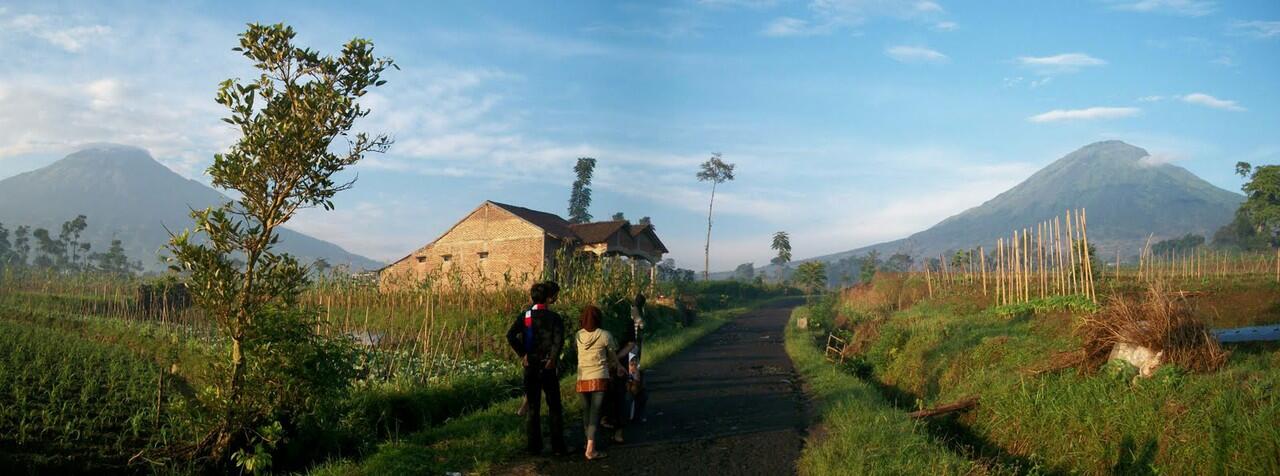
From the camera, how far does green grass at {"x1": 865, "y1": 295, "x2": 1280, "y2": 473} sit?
725 centimetres

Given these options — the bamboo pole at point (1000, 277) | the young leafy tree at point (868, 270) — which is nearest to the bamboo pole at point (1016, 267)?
the bamboo pole at point (1000, 277)

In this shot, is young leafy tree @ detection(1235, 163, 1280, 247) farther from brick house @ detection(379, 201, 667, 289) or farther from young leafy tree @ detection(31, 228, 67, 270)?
young leafy tree @ detection(31, 228, 67, 270)

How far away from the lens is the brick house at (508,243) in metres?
34.6

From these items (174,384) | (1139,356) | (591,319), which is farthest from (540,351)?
(1139,356)

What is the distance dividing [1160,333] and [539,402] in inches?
286

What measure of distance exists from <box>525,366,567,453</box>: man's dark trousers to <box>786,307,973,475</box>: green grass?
88.2 inches

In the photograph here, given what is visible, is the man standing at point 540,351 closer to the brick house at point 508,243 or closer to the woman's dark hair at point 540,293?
the woman's dark hair at point 540,293

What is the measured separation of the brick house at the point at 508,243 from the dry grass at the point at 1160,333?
24.6m

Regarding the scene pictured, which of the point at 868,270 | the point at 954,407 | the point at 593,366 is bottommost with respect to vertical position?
the point at 954,407

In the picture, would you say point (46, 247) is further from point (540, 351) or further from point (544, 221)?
point (540, 351)

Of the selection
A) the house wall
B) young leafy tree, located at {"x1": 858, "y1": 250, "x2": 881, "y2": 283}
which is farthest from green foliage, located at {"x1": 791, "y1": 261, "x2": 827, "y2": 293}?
the house wall

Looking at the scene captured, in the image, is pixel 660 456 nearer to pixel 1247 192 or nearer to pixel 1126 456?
pixel 1126 456

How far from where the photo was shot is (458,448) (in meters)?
7.25

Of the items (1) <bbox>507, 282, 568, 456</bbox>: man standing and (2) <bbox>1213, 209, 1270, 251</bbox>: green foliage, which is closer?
(1) <bbox>507, 282, 568, 456</bbox>: man standing
